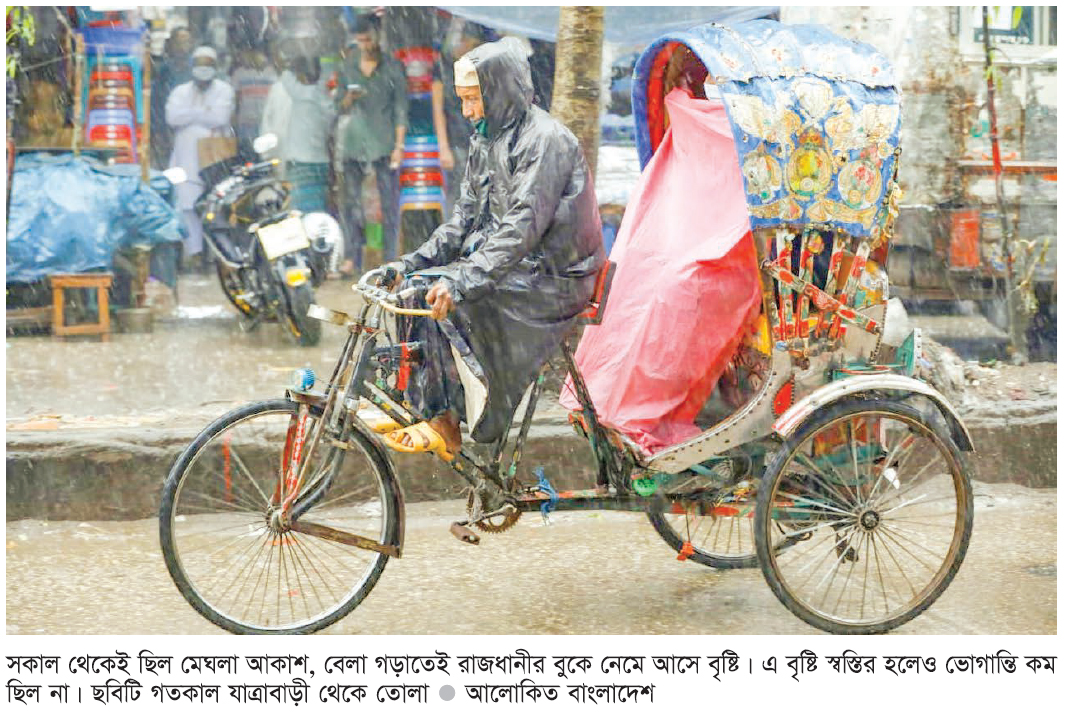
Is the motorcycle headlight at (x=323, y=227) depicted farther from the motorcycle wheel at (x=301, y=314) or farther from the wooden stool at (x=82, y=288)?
the wooden stool at (x=82, y=288)

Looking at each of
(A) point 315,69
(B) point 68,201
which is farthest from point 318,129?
(B) point 68,201

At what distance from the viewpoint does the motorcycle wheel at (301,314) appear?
26.9 ft

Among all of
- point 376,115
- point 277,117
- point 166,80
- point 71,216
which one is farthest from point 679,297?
point 166,80

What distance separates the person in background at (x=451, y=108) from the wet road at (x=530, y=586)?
4.62 metres

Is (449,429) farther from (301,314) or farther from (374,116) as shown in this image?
(374,116)

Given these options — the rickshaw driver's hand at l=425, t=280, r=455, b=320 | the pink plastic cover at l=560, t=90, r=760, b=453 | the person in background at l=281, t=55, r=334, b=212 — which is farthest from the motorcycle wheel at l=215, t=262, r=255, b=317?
the rickshaw driver's hand at l=425, t=280, r=455, b=320

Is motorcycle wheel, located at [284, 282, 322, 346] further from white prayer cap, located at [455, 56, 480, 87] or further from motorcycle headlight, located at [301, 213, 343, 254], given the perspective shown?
white prayer cap, located at [455, 56, 480, 87]

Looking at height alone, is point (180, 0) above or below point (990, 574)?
above

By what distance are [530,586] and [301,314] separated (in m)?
3.90

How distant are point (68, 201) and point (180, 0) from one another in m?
2.24

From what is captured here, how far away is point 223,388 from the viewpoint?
7164 mm

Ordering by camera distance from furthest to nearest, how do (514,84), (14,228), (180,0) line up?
(180,0), (14,228), (514,84)

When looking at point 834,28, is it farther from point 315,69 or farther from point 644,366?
point 644,366

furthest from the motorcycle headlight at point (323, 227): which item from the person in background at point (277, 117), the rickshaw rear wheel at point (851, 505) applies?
the rickshaw rear wheel at point (851, 505)
